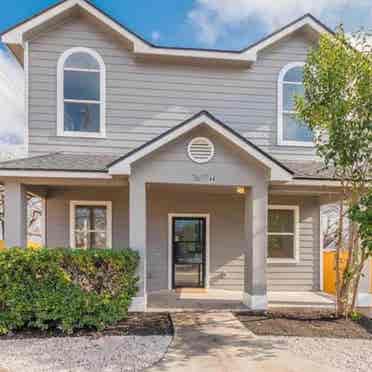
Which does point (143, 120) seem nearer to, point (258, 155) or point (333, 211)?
point (258, 155)

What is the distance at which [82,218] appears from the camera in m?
9.12

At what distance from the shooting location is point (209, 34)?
12500 millimetres

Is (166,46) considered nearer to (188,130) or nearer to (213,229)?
(188,130)

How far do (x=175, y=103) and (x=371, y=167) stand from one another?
5.17 m

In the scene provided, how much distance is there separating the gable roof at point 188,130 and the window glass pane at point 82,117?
2.59 m

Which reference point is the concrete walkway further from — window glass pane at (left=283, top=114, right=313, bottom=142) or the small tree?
window glass pane at (left=283, top=114, right=313, bottom=142)

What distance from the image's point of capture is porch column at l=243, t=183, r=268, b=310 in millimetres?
7250

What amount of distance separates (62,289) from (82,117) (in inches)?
186

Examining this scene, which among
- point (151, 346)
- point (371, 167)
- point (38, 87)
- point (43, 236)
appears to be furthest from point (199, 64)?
point (151, 346)

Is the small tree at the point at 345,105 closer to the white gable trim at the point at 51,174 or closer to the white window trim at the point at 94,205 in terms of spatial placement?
the white gable trim at the point at 51,174

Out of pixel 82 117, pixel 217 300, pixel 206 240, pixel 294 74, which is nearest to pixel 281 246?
pixel 206 240

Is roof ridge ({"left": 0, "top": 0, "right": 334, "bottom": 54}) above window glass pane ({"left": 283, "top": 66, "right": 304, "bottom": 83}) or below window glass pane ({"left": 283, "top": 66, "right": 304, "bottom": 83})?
above

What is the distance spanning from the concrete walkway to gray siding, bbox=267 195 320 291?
141 inches

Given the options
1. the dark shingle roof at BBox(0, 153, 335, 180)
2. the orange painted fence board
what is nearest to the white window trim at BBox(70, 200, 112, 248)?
the dark shingle roof at BBox(0, 153, 335, 180)
